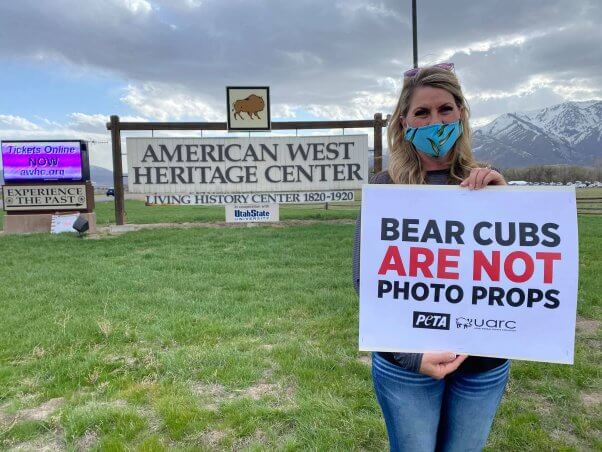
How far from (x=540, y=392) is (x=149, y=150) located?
1099cm

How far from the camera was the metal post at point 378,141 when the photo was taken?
12438mm

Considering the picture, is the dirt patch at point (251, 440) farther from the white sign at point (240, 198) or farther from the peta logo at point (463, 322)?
the white sign at point (240, 198)

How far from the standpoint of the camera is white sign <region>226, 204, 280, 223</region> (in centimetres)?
1245

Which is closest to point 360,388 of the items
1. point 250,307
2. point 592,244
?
point 250,307

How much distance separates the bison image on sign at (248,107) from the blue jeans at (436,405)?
35.9 feet

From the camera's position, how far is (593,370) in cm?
360

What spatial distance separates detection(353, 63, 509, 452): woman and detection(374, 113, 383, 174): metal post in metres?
10.9

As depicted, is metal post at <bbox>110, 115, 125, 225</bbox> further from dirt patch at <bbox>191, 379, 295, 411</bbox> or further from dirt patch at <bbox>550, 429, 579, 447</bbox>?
dirt patch at <bbox>550, 429, 579, 447</bbox>

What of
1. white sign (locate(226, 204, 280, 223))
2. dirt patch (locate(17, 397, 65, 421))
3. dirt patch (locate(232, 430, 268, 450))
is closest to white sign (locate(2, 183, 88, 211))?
white sign (locate(226, 204, 280, 223))

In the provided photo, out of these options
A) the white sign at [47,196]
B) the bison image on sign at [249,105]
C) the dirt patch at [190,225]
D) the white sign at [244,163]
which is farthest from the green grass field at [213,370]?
the bison image on sign at [249,105]

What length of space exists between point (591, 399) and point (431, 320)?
231cm

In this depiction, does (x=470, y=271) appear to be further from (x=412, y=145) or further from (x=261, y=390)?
(x=261, y=390)

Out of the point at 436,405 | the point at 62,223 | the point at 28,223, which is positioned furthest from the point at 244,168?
the point at 436,405

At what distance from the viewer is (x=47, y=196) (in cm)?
1243
